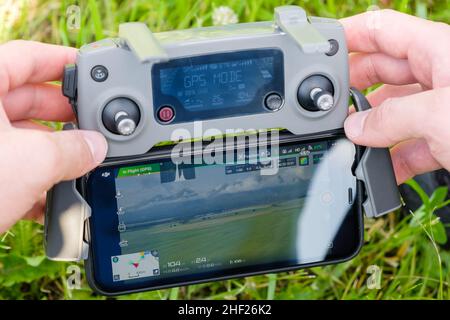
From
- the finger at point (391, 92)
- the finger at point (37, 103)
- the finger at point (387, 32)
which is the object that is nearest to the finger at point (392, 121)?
the finger at point (387, 32)

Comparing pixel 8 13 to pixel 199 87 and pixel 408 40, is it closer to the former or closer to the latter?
pixel 199 87

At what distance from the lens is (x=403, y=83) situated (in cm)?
Answer: 135

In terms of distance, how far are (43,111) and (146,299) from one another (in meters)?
0.43

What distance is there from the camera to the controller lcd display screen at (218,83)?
1.12 meters

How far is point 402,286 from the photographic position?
1.61 m

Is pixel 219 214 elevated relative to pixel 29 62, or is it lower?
lower

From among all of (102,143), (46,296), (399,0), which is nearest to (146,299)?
(46,296)

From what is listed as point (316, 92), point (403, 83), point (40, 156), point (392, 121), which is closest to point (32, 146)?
point (40, 156)

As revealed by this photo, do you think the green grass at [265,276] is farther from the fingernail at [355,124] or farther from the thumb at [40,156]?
the thumb at [40,156]

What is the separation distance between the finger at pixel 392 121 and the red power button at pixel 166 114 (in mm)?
268

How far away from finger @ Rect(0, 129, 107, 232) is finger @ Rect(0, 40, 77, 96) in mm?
140

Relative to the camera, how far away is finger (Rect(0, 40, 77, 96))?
1.19 m

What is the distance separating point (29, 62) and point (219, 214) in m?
0.37

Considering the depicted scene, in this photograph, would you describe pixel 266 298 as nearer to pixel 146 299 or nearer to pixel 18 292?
pixel 146 299
